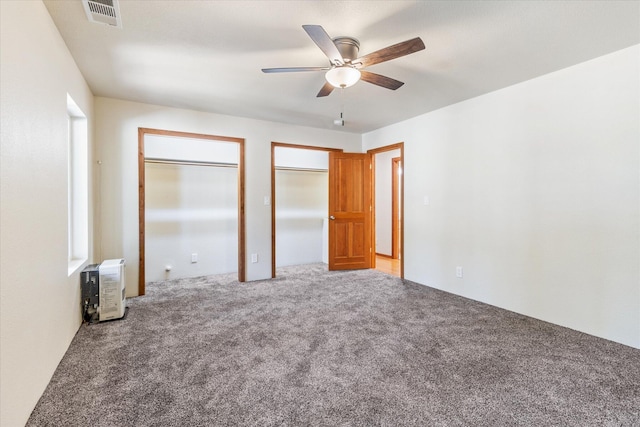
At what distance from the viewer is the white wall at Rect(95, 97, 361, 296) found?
354 cm

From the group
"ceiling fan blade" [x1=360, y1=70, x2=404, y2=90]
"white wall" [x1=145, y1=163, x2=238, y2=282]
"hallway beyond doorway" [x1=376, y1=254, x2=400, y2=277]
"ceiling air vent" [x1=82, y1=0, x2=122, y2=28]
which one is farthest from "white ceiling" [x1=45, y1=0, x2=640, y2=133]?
"hallway beyond doorway" [x1=376, y1=254, x2=400, y2=277]

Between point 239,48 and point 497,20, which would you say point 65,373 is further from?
point 497,20

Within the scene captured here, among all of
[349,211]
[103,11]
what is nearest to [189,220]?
[349,211]

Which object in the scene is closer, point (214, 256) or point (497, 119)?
point (497, 119)

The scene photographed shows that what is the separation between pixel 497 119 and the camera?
3279mm

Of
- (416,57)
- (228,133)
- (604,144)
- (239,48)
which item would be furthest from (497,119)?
(228,133)

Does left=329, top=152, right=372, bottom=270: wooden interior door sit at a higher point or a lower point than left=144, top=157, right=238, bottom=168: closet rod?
lower

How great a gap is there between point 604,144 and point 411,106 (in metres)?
2.00

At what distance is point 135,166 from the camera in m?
3.68

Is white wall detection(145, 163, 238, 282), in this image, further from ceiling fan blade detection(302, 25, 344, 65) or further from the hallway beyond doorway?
ceiling fan blade detection(302, 25, 344, 65)

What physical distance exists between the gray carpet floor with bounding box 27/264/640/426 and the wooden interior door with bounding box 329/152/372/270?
1925 mm

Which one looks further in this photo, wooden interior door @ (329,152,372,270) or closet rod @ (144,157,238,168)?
wooden interior door @ (329,152,372,270)

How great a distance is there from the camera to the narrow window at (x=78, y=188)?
2961mm

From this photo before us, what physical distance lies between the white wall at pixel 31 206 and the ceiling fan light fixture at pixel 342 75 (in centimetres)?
184
